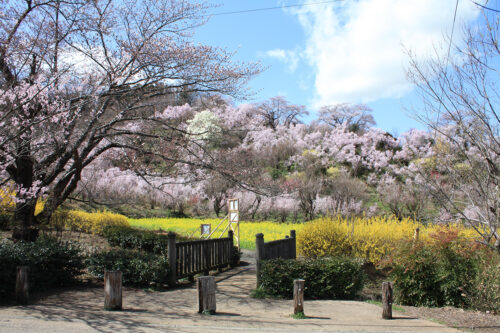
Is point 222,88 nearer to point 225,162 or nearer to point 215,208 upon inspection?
point 225,162

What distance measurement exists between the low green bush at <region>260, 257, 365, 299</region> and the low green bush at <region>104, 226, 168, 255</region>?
18.1 feet

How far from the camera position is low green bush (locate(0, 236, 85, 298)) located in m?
7.15

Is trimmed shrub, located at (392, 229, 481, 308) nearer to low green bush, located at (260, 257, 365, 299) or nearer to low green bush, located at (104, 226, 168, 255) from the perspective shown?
low green bush, located at (260, 257, 365, 299)

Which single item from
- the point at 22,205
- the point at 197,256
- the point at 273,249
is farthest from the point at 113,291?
the point at 22,205

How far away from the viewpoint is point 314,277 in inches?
322

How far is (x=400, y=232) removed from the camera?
13188 millimetres

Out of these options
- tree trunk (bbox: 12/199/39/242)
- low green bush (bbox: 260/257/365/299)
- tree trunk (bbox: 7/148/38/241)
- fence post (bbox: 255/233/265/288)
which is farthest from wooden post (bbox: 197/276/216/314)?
tree trunk (bbox: 12/199/39/242)

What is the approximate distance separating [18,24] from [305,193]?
70.0ft

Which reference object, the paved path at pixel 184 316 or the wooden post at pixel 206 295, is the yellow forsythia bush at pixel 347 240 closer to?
the paved path at pixel 184 316

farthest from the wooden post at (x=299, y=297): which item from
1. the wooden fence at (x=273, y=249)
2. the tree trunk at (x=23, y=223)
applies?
the tree trunk at (x=23, y=223)

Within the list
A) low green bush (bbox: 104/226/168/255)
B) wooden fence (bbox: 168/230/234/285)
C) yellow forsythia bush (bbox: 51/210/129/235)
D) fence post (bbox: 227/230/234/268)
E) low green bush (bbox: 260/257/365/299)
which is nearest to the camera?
low green bush (bbox: 260/257/365/299)

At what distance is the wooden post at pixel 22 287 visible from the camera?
22.0ft

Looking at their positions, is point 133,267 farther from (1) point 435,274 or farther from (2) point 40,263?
(1) point 435,274

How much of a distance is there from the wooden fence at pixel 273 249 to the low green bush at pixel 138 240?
424 centimetres
